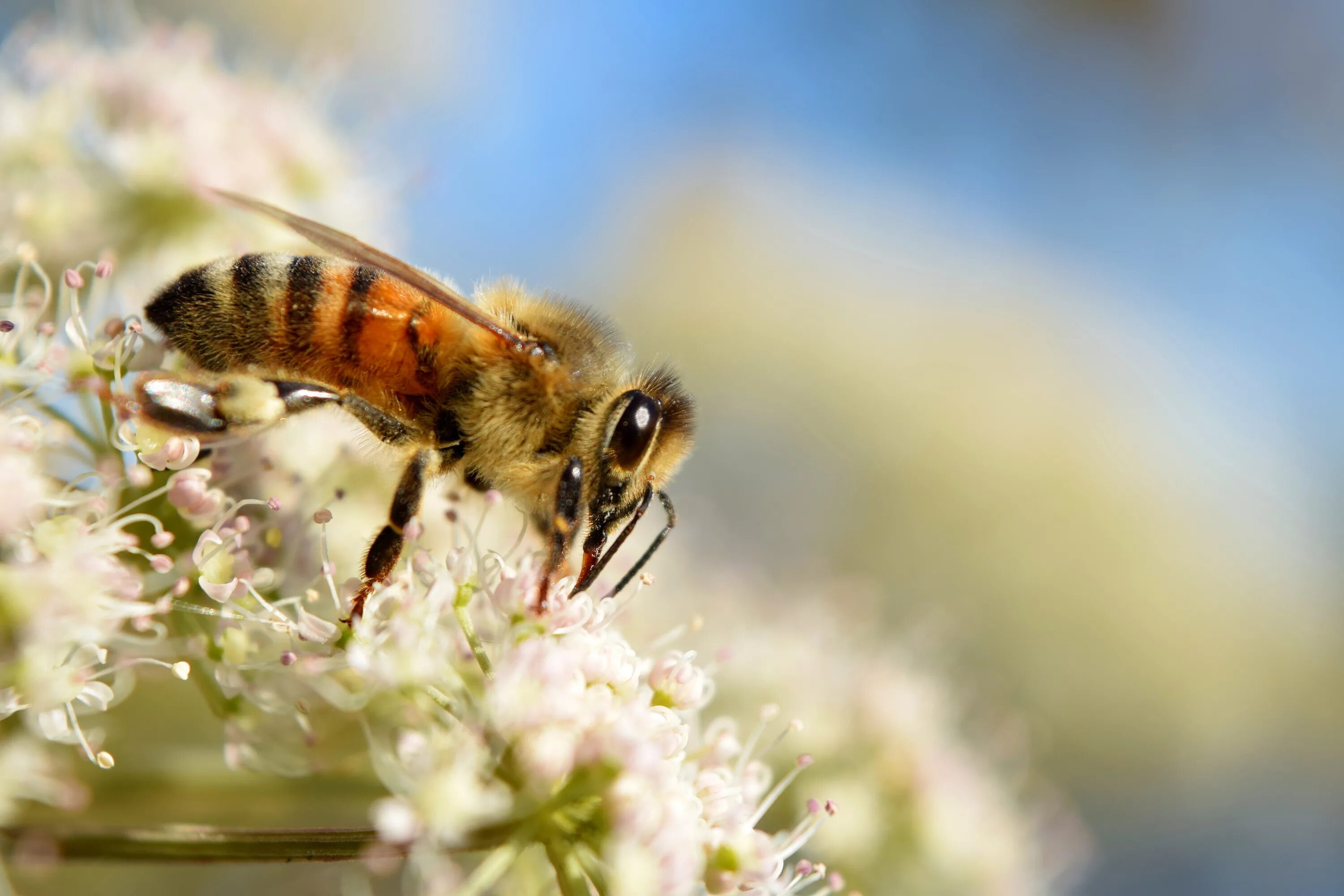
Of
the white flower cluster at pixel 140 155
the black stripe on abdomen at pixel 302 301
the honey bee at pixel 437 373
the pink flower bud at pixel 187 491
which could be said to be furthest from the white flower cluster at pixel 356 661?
the white flower cluster at pixel 140 155

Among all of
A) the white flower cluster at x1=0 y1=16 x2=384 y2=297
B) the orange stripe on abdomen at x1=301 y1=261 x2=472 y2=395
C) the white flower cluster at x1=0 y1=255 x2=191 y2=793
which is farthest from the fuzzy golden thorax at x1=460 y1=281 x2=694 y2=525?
the white flower cluster at x1=0 y1=16 x2=384 y2=297

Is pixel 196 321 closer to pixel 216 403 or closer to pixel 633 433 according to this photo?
pixel 216 403

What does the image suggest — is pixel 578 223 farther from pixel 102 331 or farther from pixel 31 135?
pixel 102 331

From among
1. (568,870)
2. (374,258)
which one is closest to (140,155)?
(374,258)

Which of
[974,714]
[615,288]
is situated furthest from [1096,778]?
[615,288]

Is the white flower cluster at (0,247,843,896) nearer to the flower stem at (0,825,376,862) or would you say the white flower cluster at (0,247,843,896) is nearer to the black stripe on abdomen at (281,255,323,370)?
the flower stem at (0,825,376,862)

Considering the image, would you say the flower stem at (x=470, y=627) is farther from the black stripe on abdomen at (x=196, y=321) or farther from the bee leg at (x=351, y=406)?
the black stripe on abdomen at (x=196, y=321)
